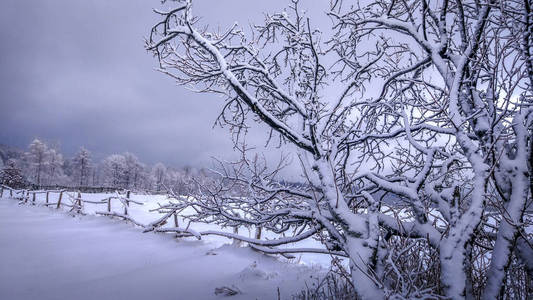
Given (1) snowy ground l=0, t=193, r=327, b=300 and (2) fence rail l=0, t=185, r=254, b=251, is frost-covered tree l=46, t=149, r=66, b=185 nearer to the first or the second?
(2) fence rail l=0, t=185, r=254, b=251

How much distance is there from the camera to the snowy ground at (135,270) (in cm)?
397

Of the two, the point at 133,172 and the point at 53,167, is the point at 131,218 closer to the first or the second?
the point at 133,172

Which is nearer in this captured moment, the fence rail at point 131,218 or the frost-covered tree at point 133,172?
the fence rail at point 131,218

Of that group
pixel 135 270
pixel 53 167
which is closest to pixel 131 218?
pixel 135 270

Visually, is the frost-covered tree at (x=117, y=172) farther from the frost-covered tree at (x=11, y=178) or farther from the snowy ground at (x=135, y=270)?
the snowy ground at (x=135, y=270)

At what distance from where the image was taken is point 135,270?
4980 millimetres

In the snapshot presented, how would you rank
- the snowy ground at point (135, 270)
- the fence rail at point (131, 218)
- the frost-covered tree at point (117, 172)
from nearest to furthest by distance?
the fence rail at point (131, 218), the snowy ground at point (135, 270), the frost-covered tree at point (117, 172)

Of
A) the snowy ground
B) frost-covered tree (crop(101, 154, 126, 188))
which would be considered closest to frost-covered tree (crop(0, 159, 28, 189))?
frost-covered tree (crop(101, 154, 126, 188))

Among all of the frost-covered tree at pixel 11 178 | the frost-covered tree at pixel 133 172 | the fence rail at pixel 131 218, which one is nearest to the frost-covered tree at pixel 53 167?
the frost-covered tree at pixel 133 172

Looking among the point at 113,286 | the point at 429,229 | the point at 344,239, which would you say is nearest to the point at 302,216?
the point at 344,239

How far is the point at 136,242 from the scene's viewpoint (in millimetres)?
7332

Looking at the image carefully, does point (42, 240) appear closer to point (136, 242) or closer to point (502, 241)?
point (136, 242)

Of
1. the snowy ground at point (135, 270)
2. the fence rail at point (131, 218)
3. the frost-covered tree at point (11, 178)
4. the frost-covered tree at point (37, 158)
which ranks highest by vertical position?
the frost-covered tree at point (37, 158)

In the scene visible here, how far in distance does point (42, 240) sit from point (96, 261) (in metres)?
3.42
